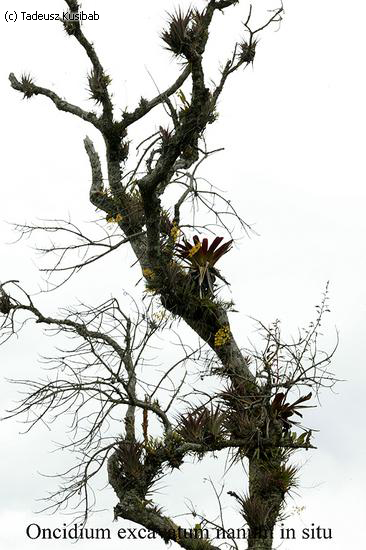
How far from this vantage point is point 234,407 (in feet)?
40.7

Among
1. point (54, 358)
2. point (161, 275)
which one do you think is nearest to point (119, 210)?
point (161, 275)

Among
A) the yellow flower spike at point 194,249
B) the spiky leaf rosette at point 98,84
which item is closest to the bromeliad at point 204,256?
the yellow flower spike at point 194,249

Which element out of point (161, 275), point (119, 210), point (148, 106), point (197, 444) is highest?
point (148, 106)

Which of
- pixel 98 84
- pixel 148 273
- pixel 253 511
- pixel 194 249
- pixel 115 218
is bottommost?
pixel 253 511

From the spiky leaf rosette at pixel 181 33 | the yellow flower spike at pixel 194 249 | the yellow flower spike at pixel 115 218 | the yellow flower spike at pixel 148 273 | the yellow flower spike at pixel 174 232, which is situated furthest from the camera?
the yellow flower spike at pixel 115 218

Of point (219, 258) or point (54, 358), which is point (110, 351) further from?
point (219, 258)

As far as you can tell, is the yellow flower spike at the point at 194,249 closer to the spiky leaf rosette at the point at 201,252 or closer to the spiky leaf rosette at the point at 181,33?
the spiky leaf rosette at the point at 201,252

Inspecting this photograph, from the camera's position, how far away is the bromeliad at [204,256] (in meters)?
12.7

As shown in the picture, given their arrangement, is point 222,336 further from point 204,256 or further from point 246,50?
point 246,50

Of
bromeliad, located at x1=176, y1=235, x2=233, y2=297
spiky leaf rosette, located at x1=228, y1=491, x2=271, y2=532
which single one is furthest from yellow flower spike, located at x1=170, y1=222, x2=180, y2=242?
spiky leaf rosette, located at x1=228, y1=491, x2=271, y2=532

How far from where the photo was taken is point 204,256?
12781 millimetres

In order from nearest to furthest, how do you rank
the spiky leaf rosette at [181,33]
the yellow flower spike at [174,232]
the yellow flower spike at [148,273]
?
the spiky leaf rosette at [181,33], the yellow flower spike at [148,273], the yellow flower spike at [174,232]

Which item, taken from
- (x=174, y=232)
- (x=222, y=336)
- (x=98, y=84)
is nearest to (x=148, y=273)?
(x=174, y=232)

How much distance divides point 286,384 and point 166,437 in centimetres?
136
